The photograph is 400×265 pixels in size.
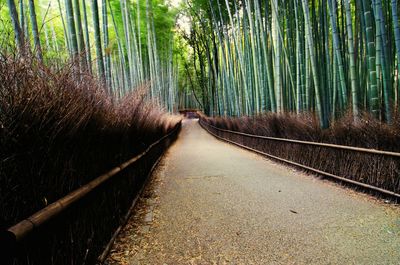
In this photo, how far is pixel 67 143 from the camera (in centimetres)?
124

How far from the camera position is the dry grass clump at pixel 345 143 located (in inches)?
98.9

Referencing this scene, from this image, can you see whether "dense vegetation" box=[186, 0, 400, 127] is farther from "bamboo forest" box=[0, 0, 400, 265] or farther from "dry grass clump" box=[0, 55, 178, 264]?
"dry grass clump" box=[0, 55, 178, 264]

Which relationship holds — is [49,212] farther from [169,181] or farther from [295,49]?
[295,49]

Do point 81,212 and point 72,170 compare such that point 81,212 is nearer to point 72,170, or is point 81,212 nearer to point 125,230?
point 72,170

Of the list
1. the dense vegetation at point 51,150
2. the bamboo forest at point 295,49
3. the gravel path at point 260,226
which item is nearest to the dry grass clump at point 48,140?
the dense vegetation at point 51,150

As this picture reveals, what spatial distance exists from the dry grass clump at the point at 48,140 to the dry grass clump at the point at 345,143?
110 inches

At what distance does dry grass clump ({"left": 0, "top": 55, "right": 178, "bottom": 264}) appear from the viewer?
35.2 inches

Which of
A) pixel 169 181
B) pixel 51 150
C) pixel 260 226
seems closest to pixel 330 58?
pixel 169 181

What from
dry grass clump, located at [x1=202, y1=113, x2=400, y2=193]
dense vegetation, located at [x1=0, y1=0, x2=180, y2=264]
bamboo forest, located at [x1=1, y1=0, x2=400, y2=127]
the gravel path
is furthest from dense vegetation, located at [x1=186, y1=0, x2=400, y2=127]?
dense vegetation, located at [x1=0, y1=0, x2=180, y2=264]

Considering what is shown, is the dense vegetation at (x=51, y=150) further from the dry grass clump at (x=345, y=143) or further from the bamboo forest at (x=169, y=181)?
the dry grass clump at (x=345, y=143)

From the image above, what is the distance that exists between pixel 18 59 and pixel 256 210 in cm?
228

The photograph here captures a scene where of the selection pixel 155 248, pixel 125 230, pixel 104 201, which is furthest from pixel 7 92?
pixel 125 230

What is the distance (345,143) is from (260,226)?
193cm

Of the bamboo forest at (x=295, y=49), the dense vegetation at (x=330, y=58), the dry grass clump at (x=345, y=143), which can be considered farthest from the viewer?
the dense vegetation at (x=330, y=58)
